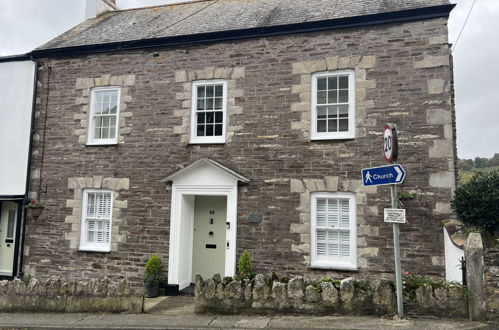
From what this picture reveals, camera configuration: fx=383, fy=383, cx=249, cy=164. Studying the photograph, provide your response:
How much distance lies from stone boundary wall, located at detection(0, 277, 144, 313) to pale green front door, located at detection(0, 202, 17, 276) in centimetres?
471

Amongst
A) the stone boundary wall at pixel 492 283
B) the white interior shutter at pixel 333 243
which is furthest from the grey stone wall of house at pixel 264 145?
the stone boundary wall at pixel 492 283

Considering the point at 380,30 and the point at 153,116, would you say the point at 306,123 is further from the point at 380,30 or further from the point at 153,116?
the point at 153,116

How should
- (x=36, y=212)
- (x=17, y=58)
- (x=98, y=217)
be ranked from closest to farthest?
(x=98, y=217) < (x=36, y=212) < (x=17, y=58)

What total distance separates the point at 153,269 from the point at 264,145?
13.8 feet

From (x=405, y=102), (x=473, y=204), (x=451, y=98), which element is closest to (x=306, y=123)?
(x=405, y=102)

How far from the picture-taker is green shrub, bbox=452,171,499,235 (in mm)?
6723

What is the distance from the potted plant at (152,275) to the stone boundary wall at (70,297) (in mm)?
2146

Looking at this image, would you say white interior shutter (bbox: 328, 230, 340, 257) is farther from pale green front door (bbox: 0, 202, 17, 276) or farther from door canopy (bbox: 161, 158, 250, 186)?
pale green front door (bbox: 0, 202, 17, 276)

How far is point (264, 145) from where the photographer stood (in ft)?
31.7

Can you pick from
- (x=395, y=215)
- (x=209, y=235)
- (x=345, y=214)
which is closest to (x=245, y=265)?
(x=209, y=235)

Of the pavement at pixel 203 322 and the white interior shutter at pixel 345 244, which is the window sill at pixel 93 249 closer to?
the pavement at pixel 203 322

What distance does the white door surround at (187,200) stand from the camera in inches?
376

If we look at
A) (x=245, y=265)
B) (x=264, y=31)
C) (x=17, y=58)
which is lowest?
(x=245, y=265)

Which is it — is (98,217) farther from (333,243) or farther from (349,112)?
(349,112)
